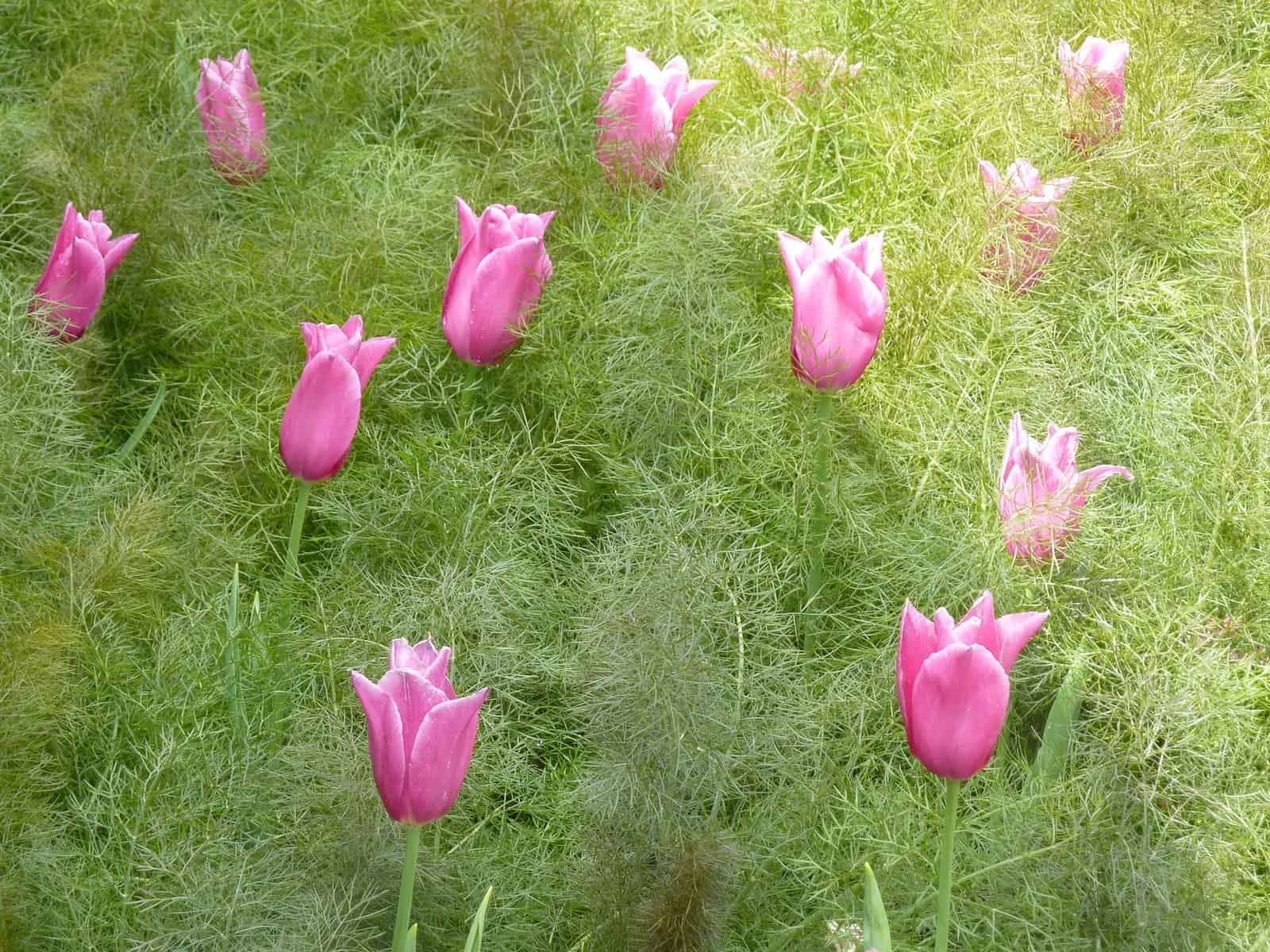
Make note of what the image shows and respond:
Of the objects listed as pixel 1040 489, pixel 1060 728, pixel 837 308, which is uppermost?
pixel 837 308

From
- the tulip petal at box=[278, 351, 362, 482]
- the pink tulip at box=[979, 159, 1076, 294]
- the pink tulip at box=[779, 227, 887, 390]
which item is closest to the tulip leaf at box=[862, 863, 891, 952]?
the pink tulip at box=[779, 227, 887, 390]

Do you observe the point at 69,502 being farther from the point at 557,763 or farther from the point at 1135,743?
the point at 1135,743

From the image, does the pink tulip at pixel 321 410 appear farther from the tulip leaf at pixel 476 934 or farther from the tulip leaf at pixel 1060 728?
the tulip leaf at pixel 1060 728

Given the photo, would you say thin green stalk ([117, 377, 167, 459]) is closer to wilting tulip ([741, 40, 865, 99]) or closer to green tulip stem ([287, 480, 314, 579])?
green tulip stem ([287, 480, 314, 579])

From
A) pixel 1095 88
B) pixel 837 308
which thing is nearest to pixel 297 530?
pixel 837 308

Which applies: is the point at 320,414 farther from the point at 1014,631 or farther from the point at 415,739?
the point at 1014,631

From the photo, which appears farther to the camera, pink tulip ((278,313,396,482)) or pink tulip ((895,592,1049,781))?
pink tulip ((278,313,396,482))
